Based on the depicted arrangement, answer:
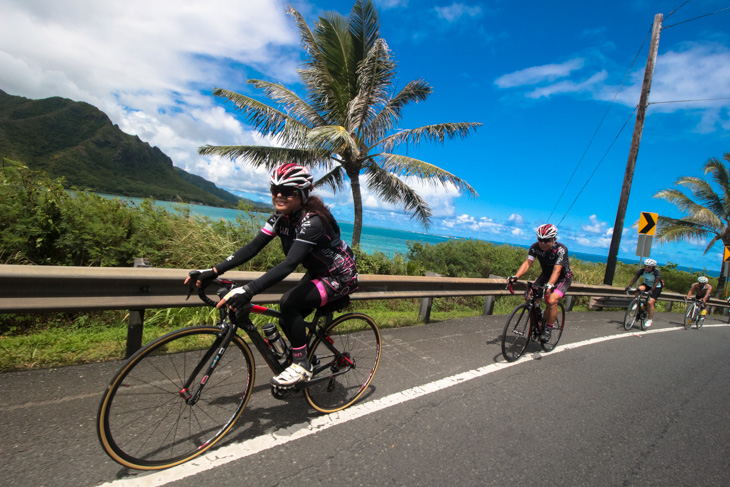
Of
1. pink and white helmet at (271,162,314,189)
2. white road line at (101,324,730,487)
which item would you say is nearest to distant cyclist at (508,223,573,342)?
white road line at (101,324,730,487)

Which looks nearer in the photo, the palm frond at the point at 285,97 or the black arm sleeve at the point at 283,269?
the black arm sleeve at the point at 283,269

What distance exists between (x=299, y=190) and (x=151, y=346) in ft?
4.50

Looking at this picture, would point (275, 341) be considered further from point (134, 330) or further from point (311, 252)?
point (134, 330)

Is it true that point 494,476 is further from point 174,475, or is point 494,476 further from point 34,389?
point 34,389

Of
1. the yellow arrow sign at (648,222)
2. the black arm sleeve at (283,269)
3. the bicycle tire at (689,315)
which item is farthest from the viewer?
the yellow arrow sign at (648,222)

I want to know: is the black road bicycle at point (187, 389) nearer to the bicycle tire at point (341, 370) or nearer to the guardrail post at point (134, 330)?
the bicycle tire at point (341, 370)

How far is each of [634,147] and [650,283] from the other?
5364mm

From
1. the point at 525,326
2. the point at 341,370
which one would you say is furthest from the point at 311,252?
the point at 525,326

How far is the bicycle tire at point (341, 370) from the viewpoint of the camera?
3088mm

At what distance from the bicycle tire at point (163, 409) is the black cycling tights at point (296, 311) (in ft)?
1.16

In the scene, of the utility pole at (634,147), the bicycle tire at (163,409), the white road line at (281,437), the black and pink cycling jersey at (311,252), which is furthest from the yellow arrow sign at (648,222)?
the bicycle tire at (163,409)

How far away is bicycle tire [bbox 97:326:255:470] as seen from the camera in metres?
2.00

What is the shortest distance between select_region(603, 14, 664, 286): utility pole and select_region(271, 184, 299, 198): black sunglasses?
42.5 feet

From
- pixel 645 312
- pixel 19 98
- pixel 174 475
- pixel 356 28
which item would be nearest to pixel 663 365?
pixel 645 312
